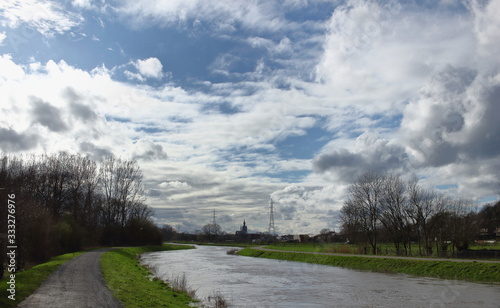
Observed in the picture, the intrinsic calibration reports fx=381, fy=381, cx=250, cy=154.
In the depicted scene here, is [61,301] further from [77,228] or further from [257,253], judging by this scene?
[257,253]

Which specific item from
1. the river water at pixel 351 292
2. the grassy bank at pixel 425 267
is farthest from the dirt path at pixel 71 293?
the grassy bank at pixel 425 267

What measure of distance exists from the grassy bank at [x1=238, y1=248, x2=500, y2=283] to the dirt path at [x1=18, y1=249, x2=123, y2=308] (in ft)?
98.4

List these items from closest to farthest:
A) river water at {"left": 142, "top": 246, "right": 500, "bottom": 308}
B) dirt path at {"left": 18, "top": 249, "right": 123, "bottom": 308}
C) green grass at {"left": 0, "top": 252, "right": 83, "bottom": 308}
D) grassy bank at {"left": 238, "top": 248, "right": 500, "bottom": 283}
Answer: green grass at {"left": 0, "top": 252, "right": 83, "bottom": 308} → dirt path at {"left": 18, "top": 249, "right": 123, "bottom": 308} → river water at {"left": 142, "top": 246, "right": 500, "bottom": 308} → grassy bank at {"left": 238, "top": 248, "right": 500, "bottom": 283}

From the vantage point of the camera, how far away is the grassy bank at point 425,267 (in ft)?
108

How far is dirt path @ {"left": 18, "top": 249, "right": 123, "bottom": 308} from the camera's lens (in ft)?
51.1

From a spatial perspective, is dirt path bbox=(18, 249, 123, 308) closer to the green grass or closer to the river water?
the green grass

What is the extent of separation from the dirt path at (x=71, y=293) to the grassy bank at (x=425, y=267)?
3001cm

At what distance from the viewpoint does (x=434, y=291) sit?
88.6 feet

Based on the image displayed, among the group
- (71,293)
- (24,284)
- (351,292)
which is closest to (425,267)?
(351,292)

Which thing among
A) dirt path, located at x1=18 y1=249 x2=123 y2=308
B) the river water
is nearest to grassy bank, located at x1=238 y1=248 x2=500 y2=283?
the river water

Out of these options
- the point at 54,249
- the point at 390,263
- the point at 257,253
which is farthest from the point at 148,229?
the point at 390,263

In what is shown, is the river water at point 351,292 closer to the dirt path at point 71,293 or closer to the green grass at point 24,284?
the dirt path at point 71,293

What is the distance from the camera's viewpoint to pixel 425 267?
1542 inches

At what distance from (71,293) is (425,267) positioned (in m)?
34.3
